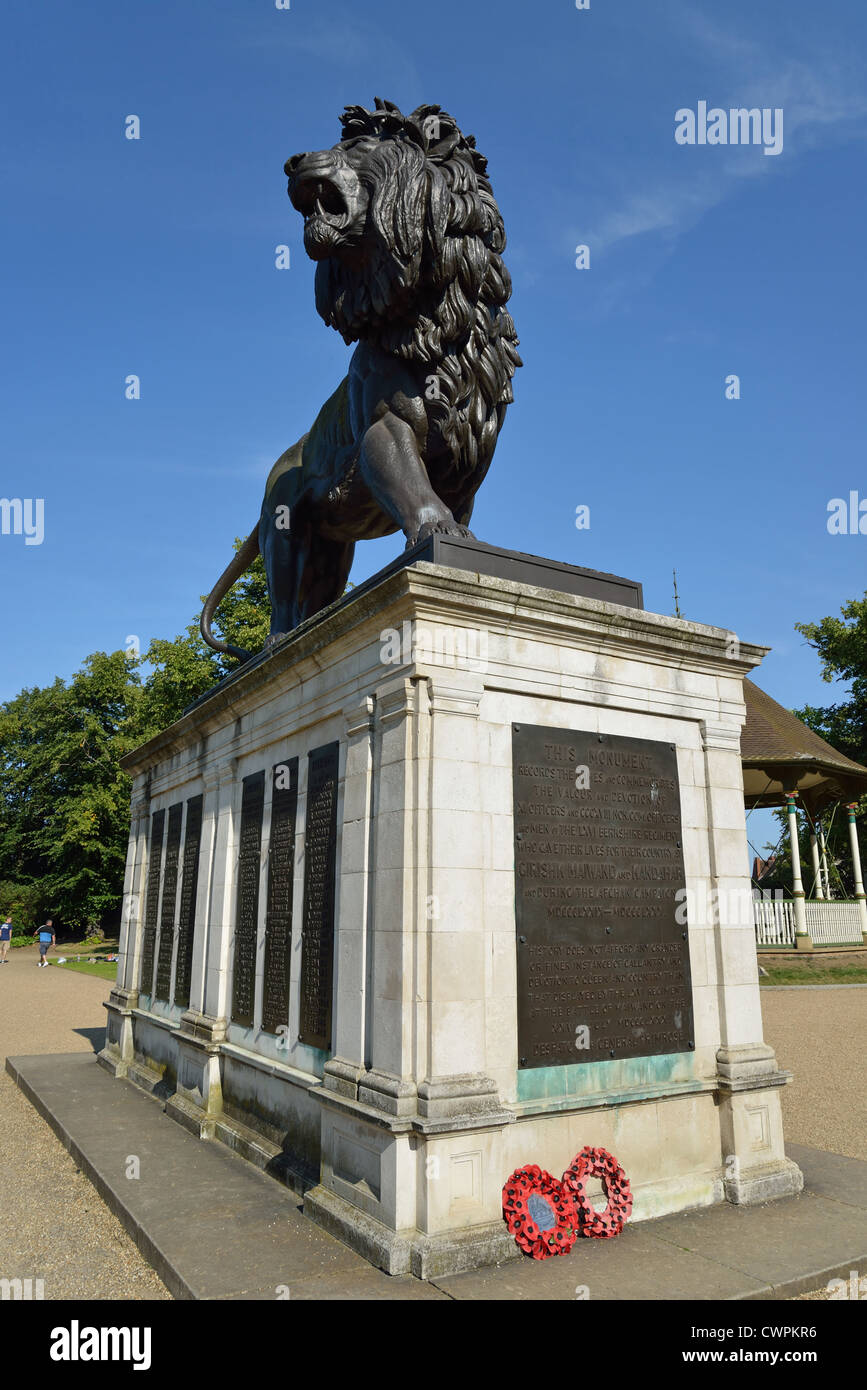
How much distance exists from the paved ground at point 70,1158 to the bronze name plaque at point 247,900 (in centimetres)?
129

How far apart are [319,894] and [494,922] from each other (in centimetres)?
161

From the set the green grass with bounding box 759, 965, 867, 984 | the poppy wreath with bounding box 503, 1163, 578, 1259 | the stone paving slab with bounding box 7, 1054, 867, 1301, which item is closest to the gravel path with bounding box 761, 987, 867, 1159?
the green grass with bounding box 759, 965, 867, 984

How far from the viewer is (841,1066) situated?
12070 mm

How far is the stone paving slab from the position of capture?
14.3ft

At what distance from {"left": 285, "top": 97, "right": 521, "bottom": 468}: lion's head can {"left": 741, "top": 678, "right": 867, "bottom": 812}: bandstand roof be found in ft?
62.9

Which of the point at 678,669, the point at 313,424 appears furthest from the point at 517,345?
the point at 678,669

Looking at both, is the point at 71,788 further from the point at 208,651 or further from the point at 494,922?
the point at 494,922

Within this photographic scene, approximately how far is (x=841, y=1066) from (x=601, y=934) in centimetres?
845

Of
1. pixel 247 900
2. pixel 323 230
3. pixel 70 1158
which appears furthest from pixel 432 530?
pixel 70 1158

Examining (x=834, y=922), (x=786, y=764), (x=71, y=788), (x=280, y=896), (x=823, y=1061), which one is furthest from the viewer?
(x=71, y=788)

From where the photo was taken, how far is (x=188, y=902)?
970cm

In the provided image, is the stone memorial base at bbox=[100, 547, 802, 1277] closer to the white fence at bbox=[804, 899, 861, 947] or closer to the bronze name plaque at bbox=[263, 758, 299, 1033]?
the bronze name plaque at bbox=[263, 758, 299, 1033]

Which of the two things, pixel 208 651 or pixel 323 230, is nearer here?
pixel 323 230

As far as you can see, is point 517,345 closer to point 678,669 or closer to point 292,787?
point 678,669
